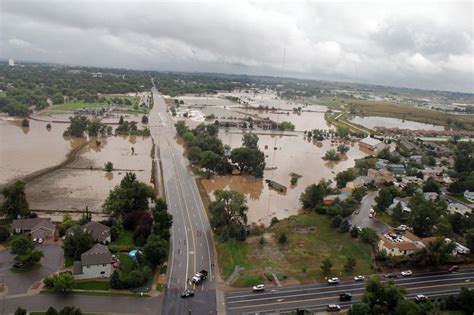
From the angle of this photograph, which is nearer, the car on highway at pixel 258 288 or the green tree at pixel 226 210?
the car on highway at pixel 258 288

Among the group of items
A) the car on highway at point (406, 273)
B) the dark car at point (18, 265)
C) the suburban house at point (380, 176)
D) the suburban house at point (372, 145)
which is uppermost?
the suburban house at point (372, 145)

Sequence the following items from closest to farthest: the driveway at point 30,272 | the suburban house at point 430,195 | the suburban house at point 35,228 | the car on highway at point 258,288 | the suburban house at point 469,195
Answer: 1. the driveway at point 30,272
2. the car on highway at point 258,288
3. the suburban house at point 35,228
4. the suburban house at point 430,195
5. the suburban house at point 469,195

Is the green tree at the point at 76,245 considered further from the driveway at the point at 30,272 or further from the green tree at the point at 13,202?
the green tree at the point at 13,202

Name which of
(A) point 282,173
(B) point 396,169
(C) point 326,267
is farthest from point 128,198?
(B) point 396,169

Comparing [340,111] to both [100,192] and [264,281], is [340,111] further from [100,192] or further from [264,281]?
[264,281]

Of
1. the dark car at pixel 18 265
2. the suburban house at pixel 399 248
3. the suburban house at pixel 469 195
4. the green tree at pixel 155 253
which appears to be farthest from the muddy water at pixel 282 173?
the dark car at pixel 18 265

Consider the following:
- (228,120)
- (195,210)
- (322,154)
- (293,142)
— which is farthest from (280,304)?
(228,120)
